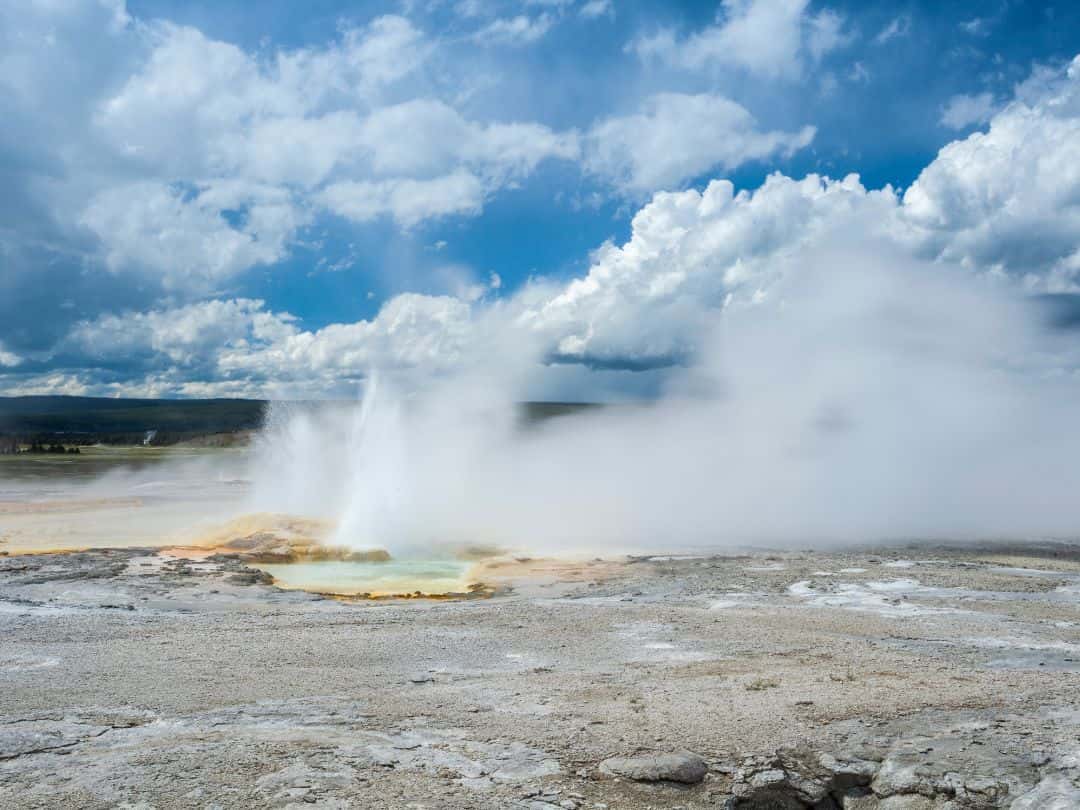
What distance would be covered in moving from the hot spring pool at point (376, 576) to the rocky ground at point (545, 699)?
1.94 meters

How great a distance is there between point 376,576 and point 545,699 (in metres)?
9.86

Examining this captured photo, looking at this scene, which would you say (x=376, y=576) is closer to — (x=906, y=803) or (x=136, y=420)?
(x=906, y=803)

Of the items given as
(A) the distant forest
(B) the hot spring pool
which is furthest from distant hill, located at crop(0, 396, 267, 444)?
(B) the hot spring pool

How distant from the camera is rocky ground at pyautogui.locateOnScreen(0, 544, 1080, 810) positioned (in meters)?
5.54

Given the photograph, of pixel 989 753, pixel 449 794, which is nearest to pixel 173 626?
pixel 449 794

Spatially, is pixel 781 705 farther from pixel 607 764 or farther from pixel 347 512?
pixel 347 512

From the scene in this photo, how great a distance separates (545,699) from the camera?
7.48 metres

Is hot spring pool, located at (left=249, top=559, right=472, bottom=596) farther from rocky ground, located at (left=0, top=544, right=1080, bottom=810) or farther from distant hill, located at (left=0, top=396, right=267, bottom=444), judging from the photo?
distant hill, located at (left=0, top=396, right=267, bottom=444)

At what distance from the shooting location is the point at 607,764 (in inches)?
230

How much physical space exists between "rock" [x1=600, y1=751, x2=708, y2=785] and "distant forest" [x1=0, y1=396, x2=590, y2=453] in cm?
7076

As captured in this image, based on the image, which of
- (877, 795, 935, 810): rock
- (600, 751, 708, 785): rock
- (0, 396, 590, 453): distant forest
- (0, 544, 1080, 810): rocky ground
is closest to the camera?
(877, 795, 935, 810): rock

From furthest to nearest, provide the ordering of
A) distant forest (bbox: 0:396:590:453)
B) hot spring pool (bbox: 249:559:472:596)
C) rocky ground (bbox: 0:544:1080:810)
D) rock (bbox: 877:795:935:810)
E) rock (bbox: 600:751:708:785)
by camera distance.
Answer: distant forest (bbox: 0:396:590:453)
hot spring pool (bbox: 249:559:472:596)
rock (bbox: 600:751:708:785)
rocky ground (bbox: 0:544:1080:810)
rock (bbox: 877:795:935:810)

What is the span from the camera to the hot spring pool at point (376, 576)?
15.3 metres

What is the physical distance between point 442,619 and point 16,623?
5425 mm
